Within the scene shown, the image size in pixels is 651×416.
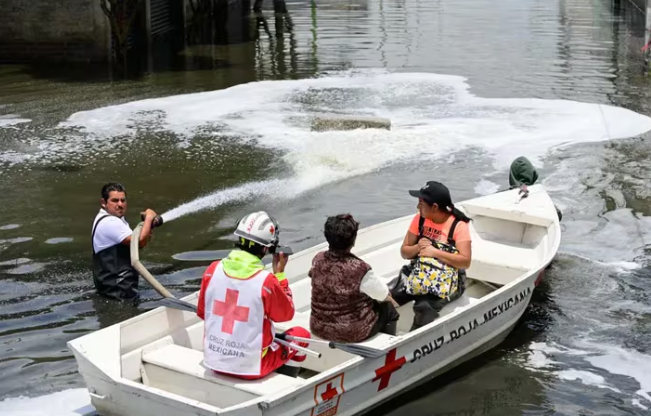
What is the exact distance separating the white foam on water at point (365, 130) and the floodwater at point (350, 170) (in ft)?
0.20

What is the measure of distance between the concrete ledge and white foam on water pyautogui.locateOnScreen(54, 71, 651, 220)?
0.17m

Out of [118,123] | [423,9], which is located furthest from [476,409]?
[423,9]

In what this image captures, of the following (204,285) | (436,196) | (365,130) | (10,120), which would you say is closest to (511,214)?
(436,196)

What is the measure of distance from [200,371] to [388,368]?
1451 millimetres

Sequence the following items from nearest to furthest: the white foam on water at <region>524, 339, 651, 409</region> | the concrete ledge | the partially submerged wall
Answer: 1. the white foam on water at <region>524, 339, 651, 409</region>
2. the concrete ledge
3. the partially submerged wall

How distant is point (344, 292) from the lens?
7.30 meters

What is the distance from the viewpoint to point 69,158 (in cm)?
1518

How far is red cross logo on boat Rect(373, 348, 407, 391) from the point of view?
24.3 feet

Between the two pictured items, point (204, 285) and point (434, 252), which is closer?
point (204, 285)

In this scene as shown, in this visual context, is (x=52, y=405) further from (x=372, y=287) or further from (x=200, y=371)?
(x=372, y=287)

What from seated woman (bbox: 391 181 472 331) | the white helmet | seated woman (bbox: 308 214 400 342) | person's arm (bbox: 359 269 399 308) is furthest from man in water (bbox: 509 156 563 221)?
the white helmet

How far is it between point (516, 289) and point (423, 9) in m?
30.4

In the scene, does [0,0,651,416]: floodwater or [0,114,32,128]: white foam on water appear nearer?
[0,0,651,416]: floodwater

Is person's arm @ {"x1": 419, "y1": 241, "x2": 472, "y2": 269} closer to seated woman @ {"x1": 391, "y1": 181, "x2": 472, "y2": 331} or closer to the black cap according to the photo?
seated woman @ {"x1": 391, "y1": 181, "x2": 472, "y2": 331}
